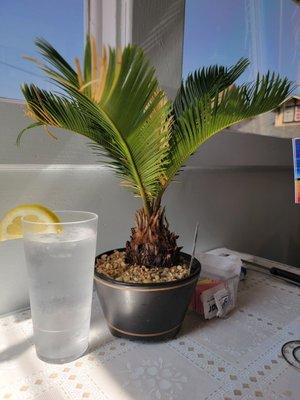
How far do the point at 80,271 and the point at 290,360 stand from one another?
470 mm

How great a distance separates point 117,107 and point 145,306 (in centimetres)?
40

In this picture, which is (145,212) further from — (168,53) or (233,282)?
(168,53)

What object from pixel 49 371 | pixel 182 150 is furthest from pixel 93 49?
pixel 49 371

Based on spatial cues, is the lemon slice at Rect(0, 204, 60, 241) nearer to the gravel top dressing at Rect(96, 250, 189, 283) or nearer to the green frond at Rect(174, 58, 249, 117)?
the gravel top dressing at Rect(96, 250, 189, 283)

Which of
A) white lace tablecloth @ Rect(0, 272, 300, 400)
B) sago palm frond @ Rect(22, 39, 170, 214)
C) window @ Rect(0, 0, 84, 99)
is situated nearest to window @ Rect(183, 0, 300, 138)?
window @ Rect(0, 0, 84, 99)

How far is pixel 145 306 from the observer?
614 millimetres

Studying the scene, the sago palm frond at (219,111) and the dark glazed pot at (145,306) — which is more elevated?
the sago palm frond at (219,111)

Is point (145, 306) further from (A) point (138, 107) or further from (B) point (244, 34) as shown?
(B) point (244, 34)

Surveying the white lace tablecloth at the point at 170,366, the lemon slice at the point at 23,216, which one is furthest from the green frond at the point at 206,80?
the white lace tablecloth at the point at 170,366

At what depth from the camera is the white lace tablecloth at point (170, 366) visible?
20.0 inches

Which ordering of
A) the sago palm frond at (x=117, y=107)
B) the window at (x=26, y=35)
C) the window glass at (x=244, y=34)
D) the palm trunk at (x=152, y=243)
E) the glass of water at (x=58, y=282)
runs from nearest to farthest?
the sago palm frond at (x=117, y=107) → the glass of water at (x=58, y=282) → the palm trunk at (x=152, y=243) → the window at (x=26, y=35) → the window glass at (x=244, y=34)

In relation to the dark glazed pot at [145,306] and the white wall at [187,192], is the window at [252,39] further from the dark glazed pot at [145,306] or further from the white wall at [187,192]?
the dark glazed pot at [145,306]

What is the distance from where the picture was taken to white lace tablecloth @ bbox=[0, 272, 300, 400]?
1.67 feet

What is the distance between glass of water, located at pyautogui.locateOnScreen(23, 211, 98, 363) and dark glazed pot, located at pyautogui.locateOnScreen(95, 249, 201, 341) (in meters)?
0.07
